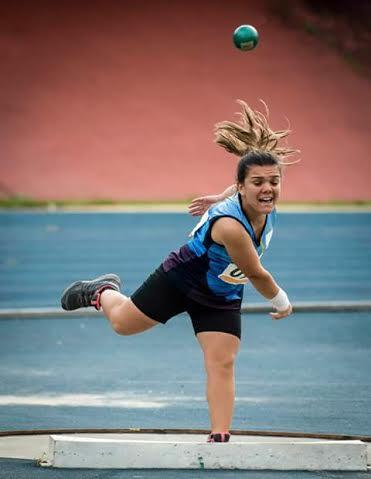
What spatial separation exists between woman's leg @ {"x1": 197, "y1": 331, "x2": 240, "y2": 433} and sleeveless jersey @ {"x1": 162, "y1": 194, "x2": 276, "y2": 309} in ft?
0.58

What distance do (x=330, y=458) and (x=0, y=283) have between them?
9.59 meters

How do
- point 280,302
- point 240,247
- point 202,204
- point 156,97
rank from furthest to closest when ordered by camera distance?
point 156,97 → point 202,204 → point 280,302 → point 240,247

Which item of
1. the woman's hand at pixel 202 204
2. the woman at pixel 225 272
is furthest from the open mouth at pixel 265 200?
the woman's hand at pixel 202 204

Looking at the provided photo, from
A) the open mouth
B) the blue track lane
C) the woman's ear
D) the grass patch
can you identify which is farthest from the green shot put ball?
the grass patch

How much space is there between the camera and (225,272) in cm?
599

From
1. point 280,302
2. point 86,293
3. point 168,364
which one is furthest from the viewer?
point 168,364

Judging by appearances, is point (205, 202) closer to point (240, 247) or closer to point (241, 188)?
point (241, 188)

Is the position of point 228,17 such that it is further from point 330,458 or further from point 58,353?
point 330,458

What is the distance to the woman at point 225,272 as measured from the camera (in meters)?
5.85

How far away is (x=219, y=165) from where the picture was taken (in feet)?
89.5

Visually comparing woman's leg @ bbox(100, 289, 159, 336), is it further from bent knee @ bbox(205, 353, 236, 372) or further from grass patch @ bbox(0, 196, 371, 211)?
grass patch @ bbox(0, 196, 371, 211)

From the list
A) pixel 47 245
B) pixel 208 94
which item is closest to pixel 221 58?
pixel 208 94

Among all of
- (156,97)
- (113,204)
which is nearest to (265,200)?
(113,204)

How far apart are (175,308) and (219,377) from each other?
1.45ft
